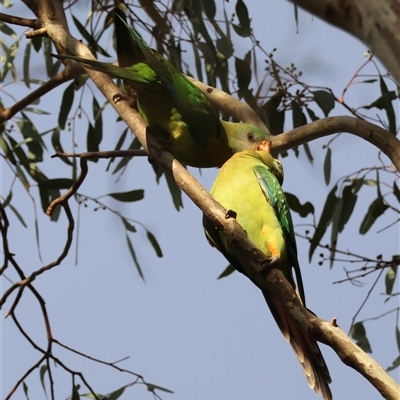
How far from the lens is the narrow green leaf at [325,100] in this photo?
10.6 feet

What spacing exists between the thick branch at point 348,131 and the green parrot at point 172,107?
0.18 metres

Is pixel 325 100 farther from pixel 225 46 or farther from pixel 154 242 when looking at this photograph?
pixel 154 242

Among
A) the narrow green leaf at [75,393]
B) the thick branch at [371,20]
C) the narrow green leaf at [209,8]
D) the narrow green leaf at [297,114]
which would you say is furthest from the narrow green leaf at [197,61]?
the thick branch at [371,20]

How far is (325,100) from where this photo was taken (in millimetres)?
3264

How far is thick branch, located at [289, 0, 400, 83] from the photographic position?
5.01 feet

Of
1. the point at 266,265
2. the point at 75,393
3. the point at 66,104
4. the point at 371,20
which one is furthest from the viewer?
the point at 66,104

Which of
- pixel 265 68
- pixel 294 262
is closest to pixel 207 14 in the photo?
pixel 265 68

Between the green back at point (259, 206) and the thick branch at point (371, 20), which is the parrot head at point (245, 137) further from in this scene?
the thick branch at point (371, 20)

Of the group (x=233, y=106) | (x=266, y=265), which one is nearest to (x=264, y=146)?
(x=233, y=106)


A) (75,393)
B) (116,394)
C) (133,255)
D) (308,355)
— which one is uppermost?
(133,255)

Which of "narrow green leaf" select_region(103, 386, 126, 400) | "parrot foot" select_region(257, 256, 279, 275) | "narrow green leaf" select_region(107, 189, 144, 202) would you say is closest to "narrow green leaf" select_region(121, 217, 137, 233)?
"narrow green leaf" select_region(107, 189, 144, 202)

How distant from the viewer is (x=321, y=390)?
236 cm

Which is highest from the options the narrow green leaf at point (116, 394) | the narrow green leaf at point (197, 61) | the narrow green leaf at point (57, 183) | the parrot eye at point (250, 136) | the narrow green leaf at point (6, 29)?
the narrow green leaf at point (6, 29)

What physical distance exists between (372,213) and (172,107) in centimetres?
147
